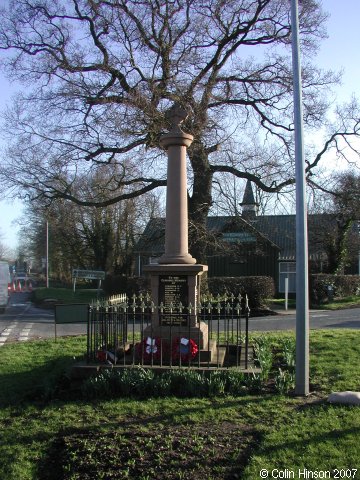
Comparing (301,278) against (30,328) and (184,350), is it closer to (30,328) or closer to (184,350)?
(184,350)

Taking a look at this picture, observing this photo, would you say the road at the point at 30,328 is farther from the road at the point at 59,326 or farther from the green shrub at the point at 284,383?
the green shrub at the point at 284,383

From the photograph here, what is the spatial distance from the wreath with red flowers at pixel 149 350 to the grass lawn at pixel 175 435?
128 cm

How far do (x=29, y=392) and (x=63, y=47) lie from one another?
59.1 ft

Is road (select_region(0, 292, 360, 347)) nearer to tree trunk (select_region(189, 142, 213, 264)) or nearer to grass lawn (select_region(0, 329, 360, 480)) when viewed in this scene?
tree trunk (select_region(189, 142, 213, 264))

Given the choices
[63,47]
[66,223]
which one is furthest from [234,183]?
[63,47]

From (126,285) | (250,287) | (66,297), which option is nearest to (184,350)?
(250,287)

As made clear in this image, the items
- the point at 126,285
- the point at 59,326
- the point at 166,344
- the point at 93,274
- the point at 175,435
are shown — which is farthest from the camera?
the point at 126,285

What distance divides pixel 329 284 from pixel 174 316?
21.8 m

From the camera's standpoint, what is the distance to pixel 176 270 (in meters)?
9.02

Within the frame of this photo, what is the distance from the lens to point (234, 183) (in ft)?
126

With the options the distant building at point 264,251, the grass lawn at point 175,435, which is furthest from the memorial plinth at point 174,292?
the distant building at point 264,251

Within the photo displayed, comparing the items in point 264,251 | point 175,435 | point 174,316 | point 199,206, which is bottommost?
point 175,435

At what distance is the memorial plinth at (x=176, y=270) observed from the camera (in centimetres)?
895

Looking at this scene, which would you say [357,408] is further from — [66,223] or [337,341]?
[66,223]
